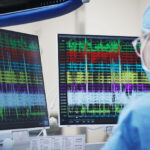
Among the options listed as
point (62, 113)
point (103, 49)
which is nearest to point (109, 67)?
point (103, 49)

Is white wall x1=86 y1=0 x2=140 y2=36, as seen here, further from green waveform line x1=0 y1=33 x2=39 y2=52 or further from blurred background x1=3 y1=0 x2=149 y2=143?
green waveform line x1=0 y1=33 x2=39 y2=52

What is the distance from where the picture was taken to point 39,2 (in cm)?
81

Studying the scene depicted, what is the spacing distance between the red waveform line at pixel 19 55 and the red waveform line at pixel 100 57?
0.18 meters

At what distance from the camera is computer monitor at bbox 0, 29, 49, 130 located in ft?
3.71

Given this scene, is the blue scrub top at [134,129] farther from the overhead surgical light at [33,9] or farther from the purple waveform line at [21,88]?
the purple waveform line at [21,88]

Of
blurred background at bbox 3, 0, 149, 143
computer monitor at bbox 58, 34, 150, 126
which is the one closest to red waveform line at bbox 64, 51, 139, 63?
computer monitor at bbox 58, 34, 150, 126

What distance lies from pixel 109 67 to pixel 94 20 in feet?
3.50

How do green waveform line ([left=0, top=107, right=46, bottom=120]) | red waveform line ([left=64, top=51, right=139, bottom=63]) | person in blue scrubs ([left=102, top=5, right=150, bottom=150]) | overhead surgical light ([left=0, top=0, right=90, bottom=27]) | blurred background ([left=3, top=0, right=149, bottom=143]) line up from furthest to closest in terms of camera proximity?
blurred background ([left=3, top=0, right=149, bottom=143])
red waveform line ([left=64, top=51, right=139, bottom=63])
green waveform line ([left=0, top=107, right=46, bottom=120])
overhead surgical light ([left=0, top=0, right=90, bottom=27])
person in blue scrubs ([left=102, top=5, right=150, bottom=150])

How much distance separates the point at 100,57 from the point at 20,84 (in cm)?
43

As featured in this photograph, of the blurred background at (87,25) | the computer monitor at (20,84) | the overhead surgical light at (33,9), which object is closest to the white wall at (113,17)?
the blurred background at (87,25)

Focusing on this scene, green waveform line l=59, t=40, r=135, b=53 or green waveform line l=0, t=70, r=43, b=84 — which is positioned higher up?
green waveform line l=59, t=40, r=135, b=53

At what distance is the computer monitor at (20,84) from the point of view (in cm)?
113

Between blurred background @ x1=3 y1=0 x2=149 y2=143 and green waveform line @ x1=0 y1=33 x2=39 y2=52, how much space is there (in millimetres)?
841

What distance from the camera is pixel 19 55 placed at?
1.20 m
